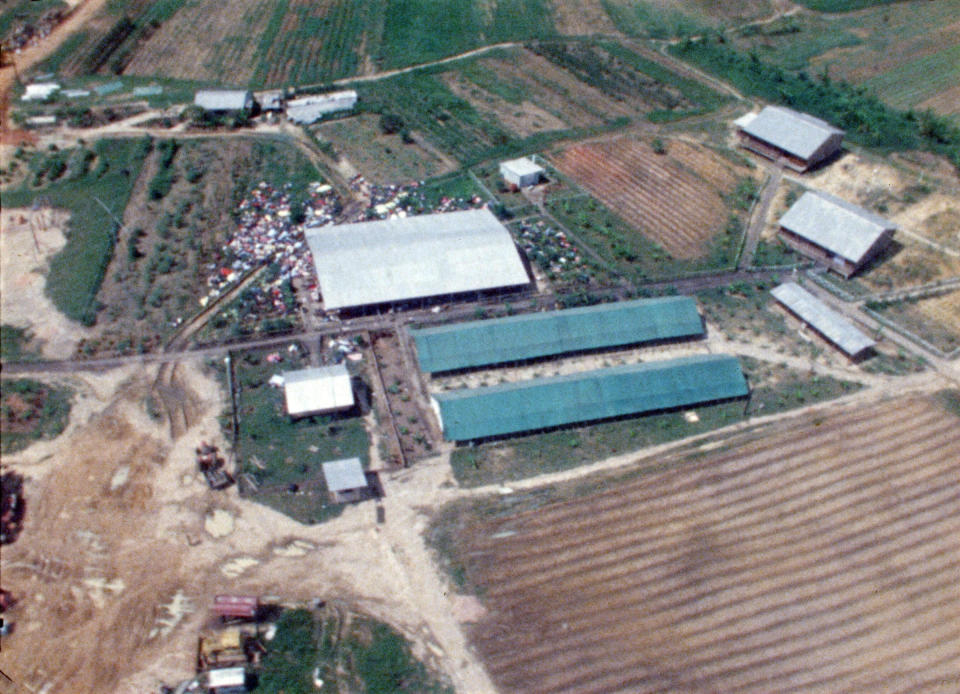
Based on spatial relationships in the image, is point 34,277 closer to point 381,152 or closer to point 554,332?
point 381,152

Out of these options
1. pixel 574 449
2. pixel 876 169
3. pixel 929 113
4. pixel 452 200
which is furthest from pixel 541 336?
pixel 929 113

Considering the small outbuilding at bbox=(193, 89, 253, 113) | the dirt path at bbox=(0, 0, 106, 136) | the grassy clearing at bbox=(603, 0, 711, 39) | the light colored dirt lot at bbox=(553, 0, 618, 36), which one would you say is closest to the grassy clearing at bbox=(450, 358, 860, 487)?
the small outbuilding at bbox=(193, 89, 253, 113)

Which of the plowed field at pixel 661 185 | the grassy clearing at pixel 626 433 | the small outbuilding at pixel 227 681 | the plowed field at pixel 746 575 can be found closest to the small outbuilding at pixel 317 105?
the plowed field at pixel 661 185

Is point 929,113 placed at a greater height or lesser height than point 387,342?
greater

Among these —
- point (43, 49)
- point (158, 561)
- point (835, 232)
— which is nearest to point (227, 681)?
point (158, 561)

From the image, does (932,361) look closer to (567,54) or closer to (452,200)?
(452,200)

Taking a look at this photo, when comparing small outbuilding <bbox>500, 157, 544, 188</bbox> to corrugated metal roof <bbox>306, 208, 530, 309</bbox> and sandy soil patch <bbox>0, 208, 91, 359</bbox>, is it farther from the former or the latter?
sandy soil patch <bbox>0, 208, 91, 359</bbox>
